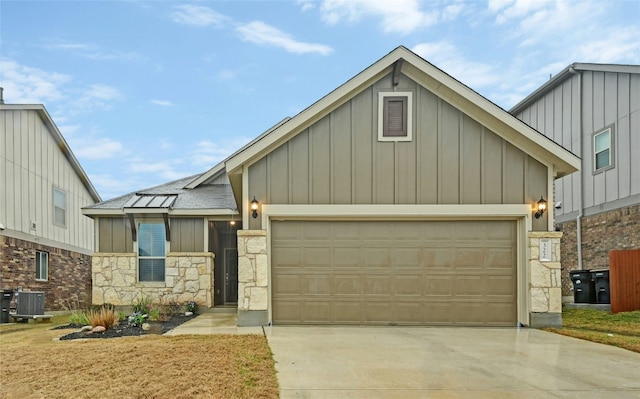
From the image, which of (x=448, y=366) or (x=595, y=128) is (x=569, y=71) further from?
(x=448, y=366)

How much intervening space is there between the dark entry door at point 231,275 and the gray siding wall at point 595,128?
11794mm

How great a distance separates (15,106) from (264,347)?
40.4 ft

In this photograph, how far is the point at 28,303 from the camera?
40.6 ft

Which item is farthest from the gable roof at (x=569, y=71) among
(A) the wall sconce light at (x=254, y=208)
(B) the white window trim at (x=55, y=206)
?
(B) the white window trim at (x=55, y=206)

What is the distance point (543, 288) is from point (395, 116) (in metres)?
4.62

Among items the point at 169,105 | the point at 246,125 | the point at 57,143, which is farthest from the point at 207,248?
the point at 246,125

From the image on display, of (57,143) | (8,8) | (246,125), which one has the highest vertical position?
(246,125)

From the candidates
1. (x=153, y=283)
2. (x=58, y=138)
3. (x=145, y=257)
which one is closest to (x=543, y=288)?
(x=153, y=283)

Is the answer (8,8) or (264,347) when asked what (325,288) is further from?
(8,8)

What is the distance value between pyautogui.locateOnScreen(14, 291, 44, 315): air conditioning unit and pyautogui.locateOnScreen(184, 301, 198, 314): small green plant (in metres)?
3.97

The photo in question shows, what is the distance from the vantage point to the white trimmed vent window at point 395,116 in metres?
9.59

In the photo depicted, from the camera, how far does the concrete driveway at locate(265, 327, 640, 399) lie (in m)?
4.80

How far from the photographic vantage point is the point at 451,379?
521 cm

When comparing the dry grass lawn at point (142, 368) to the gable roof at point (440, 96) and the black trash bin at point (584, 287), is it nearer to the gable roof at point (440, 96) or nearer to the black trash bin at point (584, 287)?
the gable roof at point (440, 96)
